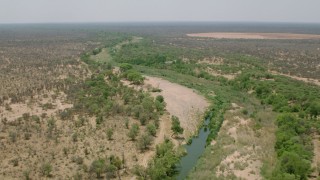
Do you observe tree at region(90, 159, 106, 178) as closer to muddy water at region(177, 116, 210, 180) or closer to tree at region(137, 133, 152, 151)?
tree at region(137, 133, 152, 151)

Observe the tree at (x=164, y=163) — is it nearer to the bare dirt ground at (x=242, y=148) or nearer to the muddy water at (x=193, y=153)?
the muddy water at (x=193, y=153)

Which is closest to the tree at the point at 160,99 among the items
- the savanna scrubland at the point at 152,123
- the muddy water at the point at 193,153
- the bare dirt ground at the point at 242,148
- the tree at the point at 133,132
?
the savanna scrubland at the point at 152,123

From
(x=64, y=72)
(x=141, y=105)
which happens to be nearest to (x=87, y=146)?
(x=141, y=105)

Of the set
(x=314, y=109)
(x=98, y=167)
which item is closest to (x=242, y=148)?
(x=98, y=167)

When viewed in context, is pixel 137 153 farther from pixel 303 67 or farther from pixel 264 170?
pixel 303 67

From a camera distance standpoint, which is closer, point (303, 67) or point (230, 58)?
point (303, 67)

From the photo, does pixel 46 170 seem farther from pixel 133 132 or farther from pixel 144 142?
pixel 133 132

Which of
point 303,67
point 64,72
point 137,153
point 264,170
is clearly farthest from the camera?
point 303,67
